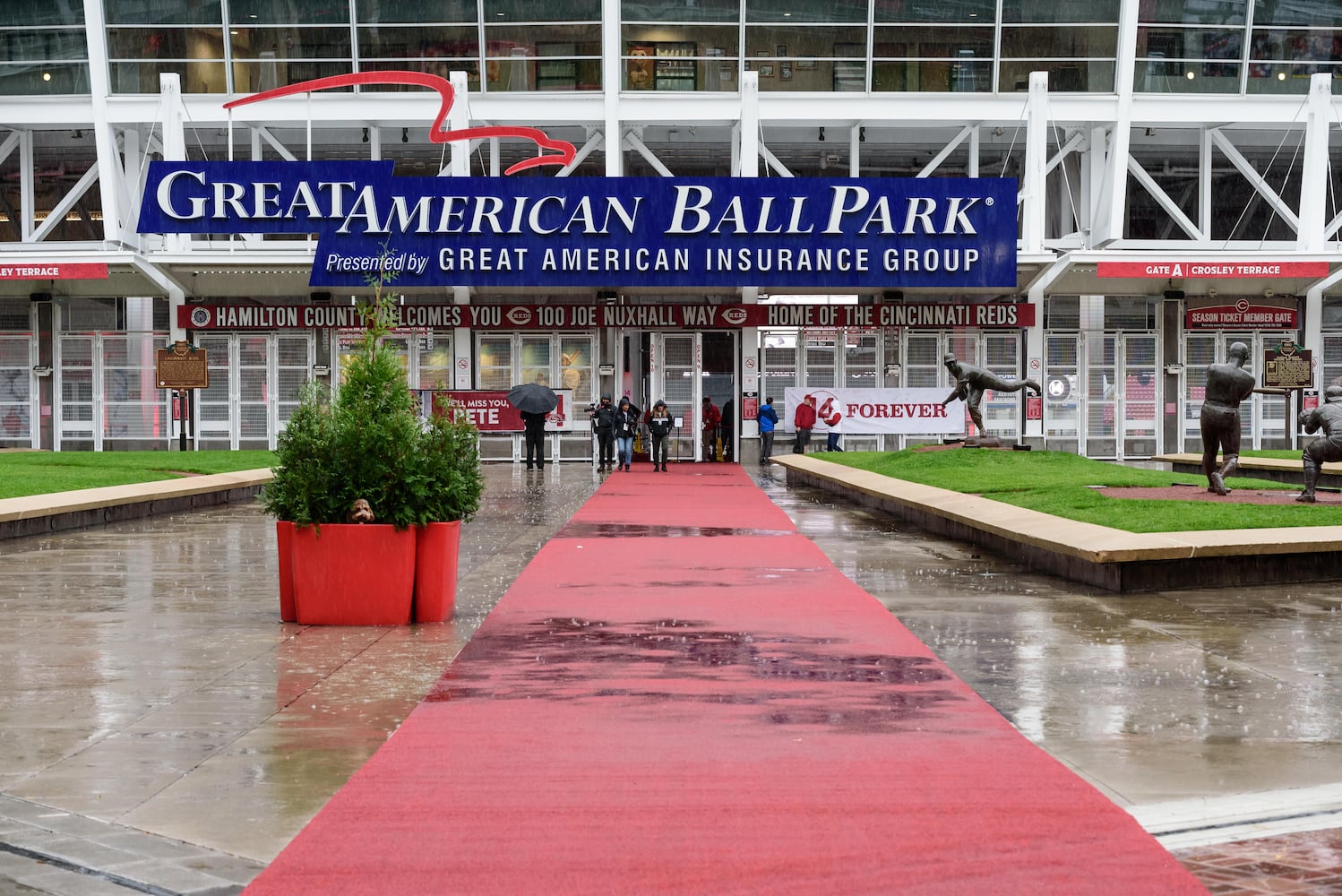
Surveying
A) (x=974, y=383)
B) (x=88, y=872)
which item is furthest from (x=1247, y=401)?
(x=88, y=872)

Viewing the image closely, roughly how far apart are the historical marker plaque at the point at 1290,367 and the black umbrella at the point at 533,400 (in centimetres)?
1902

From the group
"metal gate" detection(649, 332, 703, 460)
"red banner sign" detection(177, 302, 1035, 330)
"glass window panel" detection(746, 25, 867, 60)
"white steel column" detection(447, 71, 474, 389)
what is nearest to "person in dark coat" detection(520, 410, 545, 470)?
"white steel column" detection(447, 71, 474, 389)

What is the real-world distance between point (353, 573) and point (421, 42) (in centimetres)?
3299

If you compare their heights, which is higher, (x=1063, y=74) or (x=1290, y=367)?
(x=1063, y=74)

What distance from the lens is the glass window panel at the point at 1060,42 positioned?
132ft

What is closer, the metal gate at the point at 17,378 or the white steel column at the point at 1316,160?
the white steel column at the point at 1316,160

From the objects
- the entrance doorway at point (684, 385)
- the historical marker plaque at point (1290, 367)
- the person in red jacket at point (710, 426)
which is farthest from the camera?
the entrance doorway at point (684, 385)

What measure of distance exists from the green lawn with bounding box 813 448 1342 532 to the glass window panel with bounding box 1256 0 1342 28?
17375mm

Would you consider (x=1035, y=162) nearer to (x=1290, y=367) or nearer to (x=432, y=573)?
(x=1290, y=367)

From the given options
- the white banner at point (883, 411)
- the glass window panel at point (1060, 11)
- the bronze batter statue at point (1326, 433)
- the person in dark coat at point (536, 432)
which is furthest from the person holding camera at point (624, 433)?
the bronze batter statue at point (1326, 433)

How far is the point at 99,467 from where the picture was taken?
2853 cm

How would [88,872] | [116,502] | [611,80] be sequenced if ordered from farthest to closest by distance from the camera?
[611,80]
[116,502]
[88,872]

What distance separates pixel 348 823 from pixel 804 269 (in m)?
33.8

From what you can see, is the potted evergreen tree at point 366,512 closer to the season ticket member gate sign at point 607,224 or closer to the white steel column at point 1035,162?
the season ticket member gate sign at point 607,224
